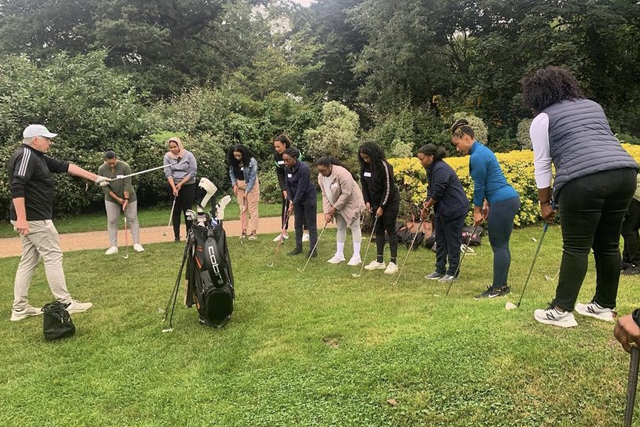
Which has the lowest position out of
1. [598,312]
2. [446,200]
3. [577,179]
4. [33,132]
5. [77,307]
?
[77,307]

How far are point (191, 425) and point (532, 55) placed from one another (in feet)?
61.8

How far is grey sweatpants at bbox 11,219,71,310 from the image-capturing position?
496 centimetres

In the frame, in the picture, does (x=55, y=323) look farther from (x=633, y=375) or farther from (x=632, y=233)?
(x=632, y=233)

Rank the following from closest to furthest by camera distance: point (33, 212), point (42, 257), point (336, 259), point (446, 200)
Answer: point (33, 212), point (42, 257), point (446, 200), point (336, 259)

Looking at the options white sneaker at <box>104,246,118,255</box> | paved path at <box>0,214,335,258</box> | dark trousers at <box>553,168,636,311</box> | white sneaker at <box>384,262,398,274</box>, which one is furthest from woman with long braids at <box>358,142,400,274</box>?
white sneaker at <box>104,246,118,255</box>

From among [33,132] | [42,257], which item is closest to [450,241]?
[42,257]

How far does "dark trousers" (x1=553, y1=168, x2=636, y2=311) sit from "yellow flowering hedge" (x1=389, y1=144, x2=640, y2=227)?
220 inches

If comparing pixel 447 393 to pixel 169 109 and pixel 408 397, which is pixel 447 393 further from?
pixel 169 109

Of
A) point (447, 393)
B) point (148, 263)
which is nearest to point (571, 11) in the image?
point (148, 263)

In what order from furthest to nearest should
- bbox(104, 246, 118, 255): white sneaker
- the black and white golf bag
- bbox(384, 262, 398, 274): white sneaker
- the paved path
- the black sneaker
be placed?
the paved path → bbox(104, 246, 118, 255): white sneaker → bbox(384, 262, 398, 274): white sneaker → the black sneaker → the black and white golf bag

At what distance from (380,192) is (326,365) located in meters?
3.53

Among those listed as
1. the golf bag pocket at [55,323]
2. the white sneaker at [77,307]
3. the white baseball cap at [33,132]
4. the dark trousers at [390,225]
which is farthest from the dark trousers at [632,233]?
the white baseball cap at [33,132]

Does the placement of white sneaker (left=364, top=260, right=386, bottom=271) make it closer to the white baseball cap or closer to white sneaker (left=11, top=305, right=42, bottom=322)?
white sneaker (left=11, top=305, right=42, bottom=322)

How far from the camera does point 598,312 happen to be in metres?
3.70
